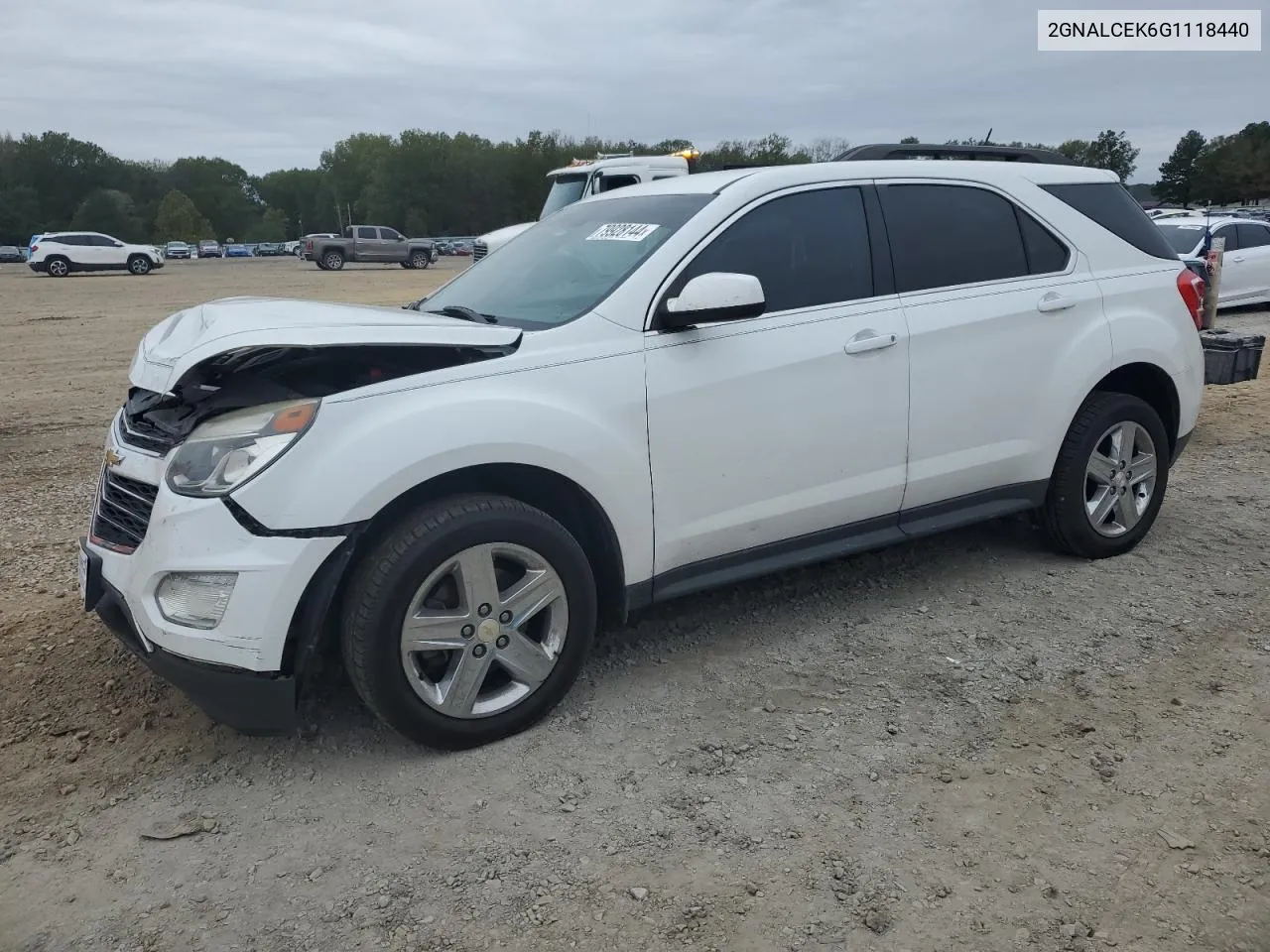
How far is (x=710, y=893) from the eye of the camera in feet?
8.37

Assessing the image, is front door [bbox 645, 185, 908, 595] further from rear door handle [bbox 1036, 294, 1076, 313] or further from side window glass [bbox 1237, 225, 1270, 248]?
side window glass [bbox 1237, 225, 1270, 248]

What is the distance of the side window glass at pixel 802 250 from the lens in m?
3.71

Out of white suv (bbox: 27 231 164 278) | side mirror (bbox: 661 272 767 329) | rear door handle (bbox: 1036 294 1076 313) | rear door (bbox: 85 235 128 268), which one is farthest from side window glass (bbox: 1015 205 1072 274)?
rear door (bbox: 85 235 128 268)

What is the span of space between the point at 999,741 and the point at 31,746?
10.2 feet

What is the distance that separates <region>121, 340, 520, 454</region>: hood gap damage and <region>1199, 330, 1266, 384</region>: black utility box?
5.18m

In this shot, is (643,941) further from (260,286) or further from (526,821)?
(260,286)

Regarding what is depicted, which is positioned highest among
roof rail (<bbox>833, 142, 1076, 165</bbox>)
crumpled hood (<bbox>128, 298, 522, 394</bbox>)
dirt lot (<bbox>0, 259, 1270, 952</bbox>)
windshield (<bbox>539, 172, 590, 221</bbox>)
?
windshield (<bbox>539, 172, 590, 221</bbox>)

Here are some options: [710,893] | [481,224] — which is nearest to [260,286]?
[710,893]

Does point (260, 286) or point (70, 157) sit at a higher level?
point (70, 157)

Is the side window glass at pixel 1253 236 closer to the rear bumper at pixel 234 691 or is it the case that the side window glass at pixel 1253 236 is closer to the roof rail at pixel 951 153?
the roof rail at pixel 951 153

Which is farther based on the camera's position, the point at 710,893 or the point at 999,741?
the point at 999,741

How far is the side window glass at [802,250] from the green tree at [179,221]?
10304 centimetres

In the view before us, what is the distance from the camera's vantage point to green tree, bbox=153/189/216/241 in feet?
→ 317

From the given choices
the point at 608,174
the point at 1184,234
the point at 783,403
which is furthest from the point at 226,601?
the point at 1184,234
